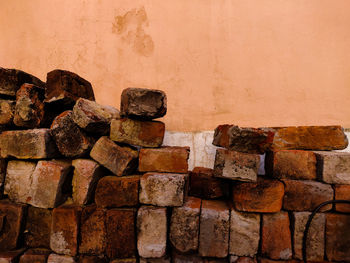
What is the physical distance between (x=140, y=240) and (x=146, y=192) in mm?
407

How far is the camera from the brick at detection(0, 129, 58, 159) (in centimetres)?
155

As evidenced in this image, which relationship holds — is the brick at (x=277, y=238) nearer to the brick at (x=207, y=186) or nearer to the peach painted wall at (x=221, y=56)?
the brick at (x=207, y=186)

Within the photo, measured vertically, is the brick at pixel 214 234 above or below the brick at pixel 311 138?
below

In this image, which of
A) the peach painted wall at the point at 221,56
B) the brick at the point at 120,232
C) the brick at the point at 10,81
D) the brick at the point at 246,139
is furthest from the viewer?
the peach painted wall at the point at 221,56

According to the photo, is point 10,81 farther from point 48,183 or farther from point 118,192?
point 118,192

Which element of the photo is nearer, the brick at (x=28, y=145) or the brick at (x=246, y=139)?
the brick at (x=246, y=139)

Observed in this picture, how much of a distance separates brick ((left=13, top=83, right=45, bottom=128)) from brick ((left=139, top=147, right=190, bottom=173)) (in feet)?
3.75

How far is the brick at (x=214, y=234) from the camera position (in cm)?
145

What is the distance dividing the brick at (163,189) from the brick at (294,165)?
83 centimetres

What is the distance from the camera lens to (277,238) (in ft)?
4.74

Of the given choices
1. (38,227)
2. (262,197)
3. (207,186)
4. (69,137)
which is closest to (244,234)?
(262,197)

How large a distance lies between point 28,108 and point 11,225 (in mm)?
1108

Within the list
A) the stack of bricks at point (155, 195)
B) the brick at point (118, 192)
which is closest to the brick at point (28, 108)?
the stack of bricks at point (155, 195)

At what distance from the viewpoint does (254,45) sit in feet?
7.54
